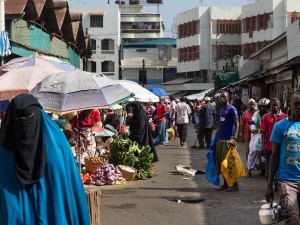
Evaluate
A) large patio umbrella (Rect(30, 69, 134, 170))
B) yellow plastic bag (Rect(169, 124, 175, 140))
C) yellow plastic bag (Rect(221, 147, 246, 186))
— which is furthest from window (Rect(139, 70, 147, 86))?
large patio umbrella (Rect(30, 69, 134, 170))

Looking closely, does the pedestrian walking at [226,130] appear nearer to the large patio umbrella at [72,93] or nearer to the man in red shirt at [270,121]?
the man in red shirt at [270,121]

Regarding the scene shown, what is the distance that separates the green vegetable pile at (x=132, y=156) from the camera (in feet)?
47.8

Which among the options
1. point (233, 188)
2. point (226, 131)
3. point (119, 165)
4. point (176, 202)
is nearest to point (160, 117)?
point (119, 165)

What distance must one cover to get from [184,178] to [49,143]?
30.9 ft

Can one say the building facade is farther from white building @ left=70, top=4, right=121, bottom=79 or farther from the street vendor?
white building @ left=70, top=4, right=121, bottom=79

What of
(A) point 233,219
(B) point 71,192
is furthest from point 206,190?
(B) point 71,192

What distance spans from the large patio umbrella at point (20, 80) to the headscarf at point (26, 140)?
656cm

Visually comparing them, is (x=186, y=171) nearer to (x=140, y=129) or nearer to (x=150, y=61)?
(x=140, y=129)

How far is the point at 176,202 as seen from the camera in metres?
11.6

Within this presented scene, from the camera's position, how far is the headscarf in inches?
222

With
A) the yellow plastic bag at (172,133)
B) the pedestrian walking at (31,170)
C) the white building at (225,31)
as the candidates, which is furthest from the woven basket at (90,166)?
the white building at (225,31)

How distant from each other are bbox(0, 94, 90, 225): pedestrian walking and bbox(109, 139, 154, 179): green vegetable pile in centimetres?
872

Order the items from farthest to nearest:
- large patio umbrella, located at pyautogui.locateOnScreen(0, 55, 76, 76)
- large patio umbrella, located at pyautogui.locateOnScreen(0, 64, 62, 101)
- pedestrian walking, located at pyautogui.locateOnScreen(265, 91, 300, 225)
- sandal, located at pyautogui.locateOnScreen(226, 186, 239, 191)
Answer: large patio umbrella, located at pyautogui.locateOnScreen(0, 55, 76, 76) < sandal, located at pyautogui.locateOnScreen(226, 186, 239, 191) < large patio umbrella, located at pyautogui.locateOnScreen(0, 64, 62, 101) < pedestrian walking, located at pyautogui.locateOnScreen(265, 91, 300, 225)

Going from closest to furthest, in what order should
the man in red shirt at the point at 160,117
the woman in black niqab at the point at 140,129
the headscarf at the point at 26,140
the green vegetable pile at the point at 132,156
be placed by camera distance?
the headscarf at the point at 26,140 < the green vegetable pile at the point at 132,156 < the woman in black niqab at the point at 140,129 < the man in red shirt at the point at 160,117
